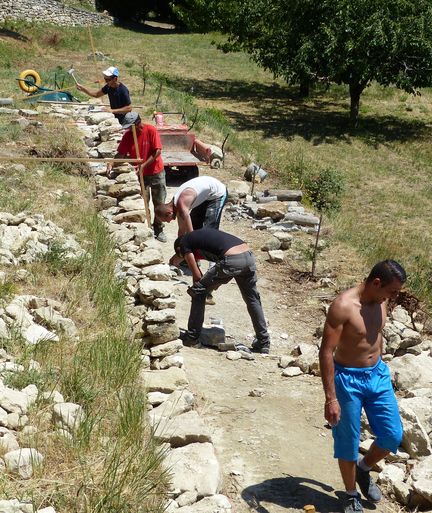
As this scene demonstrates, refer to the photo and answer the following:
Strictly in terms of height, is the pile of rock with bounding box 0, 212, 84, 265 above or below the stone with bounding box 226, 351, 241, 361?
above

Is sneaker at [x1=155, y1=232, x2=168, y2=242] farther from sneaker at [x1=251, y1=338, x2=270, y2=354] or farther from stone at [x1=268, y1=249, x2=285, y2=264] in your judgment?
sneaker at [x1=251, y1=338, x2=270, y2=354]

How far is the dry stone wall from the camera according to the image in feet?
109

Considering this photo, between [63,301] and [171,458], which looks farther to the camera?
[63,301]

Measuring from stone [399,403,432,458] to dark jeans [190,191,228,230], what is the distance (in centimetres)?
331

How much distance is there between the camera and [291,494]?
4.81 m

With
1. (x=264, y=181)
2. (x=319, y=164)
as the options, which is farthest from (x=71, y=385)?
(x=319, y=164)

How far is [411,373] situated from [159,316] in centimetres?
220

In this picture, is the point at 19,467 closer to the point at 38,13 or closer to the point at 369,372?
the point at 369,372

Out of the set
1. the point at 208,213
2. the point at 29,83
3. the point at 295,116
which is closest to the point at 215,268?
the point at 208,213

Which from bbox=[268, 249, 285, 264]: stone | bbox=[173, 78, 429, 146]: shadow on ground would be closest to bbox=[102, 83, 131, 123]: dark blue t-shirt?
bbox=[268, 249, 285, 264]: stone

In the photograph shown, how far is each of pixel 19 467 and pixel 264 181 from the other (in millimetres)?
10749

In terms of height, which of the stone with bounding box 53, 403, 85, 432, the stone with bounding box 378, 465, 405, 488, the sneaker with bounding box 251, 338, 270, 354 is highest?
the stone with bounding box 53, 403, 85, 432

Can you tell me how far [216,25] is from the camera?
3064cm

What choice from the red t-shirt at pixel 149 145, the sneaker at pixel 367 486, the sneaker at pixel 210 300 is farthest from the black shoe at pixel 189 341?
the red t-shirt at pixel 149 145
